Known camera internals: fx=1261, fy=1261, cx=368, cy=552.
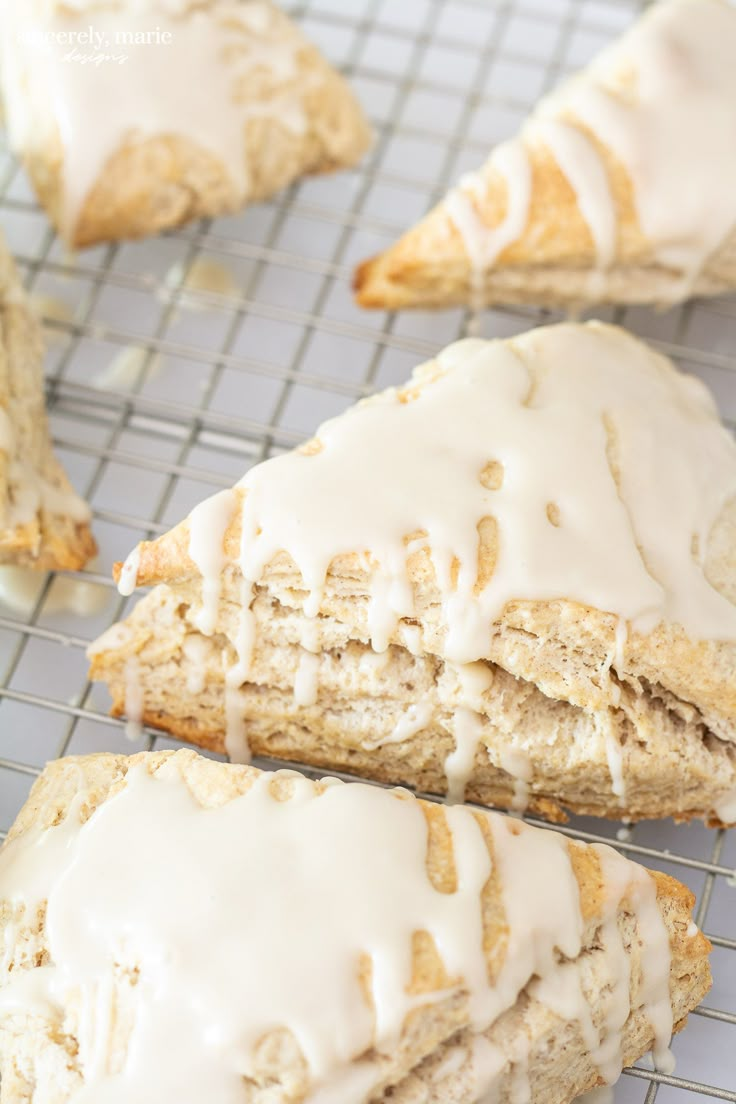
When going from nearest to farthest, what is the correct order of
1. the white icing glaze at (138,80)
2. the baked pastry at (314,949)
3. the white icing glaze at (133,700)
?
the baked pastry at (314,949) → the white icing glaze at (133,700) → the white icing glaze at (138,80)

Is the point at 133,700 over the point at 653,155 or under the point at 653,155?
under

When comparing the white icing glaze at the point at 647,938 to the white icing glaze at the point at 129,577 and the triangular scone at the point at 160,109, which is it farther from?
the triangular scone at the point at 160,109

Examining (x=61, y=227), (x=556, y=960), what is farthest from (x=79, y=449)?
(x=556, y=960)

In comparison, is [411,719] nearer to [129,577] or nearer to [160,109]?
[129,577]

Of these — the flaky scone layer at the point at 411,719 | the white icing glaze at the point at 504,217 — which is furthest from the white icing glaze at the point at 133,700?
the white icing glaze at the point at 504,217

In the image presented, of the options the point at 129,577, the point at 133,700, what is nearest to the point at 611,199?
the point at 129,577

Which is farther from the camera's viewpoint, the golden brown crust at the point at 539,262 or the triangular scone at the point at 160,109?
the triangular scone at the point at 160,109
